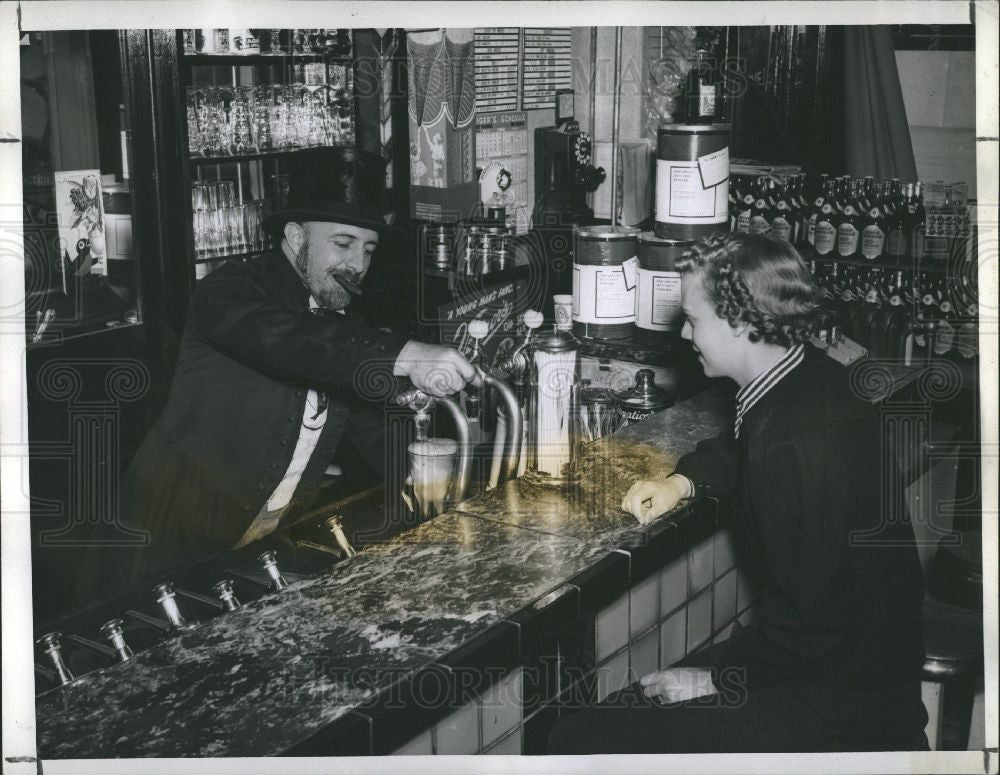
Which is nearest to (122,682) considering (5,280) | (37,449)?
(37,449)

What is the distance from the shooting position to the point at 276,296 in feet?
6.80

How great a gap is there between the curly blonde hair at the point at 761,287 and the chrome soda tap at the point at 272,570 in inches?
30.4

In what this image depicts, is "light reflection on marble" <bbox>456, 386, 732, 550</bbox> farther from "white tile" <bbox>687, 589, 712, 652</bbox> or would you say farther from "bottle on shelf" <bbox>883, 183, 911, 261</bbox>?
"bottle on shelf" <bbox>883, 183, 911, 261</bbox>

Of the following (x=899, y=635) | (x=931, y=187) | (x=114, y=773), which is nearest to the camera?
(x=114, y=773)

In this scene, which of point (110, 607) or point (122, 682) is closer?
point (122, 682)

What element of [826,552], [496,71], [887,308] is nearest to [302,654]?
[826,552]

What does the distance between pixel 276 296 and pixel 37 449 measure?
695 millimetres

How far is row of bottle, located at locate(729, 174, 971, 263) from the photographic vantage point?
2574 mm

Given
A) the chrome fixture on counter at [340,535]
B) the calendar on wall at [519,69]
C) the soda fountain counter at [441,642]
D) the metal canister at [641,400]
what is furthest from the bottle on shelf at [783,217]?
the chrome fixture on counter at [340,535]

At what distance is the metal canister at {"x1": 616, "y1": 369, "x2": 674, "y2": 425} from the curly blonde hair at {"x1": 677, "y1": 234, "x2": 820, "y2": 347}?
701mm

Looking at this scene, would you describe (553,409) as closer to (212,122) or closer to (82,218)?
(82,218)

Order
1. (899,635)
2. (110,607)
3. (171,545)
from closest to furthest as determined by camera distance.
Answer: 1. (110,607)
2. (899,635)
3. (171,545)

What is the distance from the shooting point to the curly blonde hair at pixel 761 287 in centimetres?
150

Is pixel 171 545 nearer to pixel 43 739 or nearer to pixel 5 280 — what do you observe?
pixel 5 280
